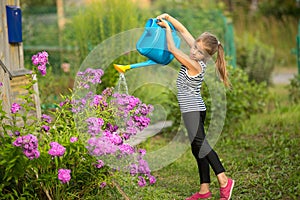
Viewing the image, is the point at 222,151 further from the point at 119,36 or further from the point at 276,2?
the point at 276,2

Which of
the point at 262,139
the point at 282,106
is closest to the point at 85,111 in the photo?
the point at 262,139

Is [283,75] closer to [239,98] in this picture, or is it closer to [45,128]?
[239,98]

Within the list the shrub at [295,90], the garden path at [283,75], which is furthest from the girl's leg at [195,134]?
the garden path at [283,75]

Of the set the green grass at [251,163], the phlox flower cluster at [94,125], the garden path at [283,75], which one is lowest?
the garden path at [283,75]

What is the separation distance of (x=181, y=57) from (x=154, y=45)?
0.32 m

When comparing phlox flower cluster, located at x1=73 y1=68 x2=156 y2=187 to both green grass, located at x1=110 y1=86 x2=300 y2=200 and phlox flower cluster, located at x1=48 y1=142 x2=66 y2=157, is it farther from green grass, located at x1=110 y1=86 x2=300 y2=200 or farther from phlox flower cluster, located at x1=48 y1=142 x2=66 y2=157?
green grass, located at x1=110 y1=86 x2=300 y2=200

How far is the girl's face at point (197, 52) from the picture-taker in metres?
4.63

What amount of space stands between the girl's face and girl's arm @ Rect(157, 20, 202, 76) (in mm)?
42

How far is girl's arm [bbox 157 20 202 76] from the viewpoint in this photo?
4.56 meters

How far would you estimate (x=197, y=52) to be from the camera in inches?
183

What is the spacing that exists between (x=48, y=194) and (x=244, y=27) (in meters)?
13.5

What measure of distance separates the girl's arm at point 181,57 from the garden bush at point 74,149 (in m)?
0.52

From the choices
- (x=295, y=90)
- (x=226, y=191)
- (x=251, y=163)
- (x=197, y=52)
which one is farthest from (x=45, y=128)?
(x=295, y=90)

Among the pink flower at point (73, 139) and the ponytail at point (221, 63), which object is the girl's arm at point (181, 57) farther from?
the pink flower at point (73, 139)
